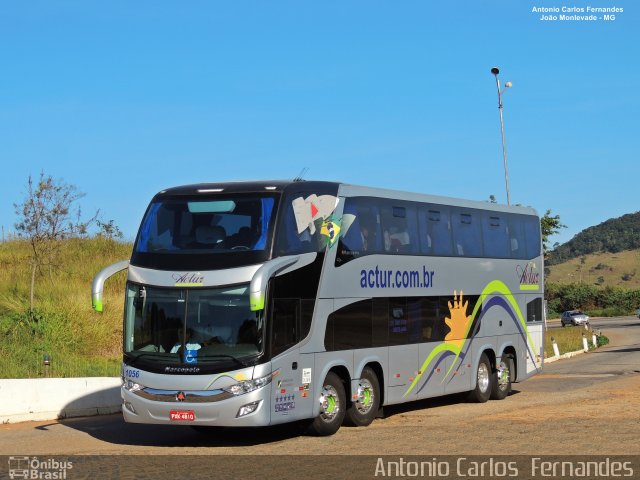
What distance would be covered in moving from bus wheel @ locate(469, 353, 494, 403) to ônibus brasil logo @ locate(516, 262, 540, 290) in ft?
7.69

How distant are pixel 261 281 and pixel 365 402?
4.18m

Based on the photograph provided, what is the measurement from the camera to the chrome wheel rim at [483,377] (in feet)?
73.7

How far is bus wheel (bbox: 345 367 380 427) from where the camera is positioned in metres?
17.6

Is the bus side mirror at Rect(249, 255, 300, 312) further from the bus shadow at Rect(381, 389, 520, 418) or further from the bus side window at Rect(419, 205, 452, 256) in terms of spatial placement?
the bus shadow at Rect(381, 389, 520, 418)

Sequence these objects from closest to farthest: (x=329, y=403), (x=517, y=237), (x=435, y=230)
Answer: (x=329, y=403)
(x=435, y=230)
(x=517, y=237)

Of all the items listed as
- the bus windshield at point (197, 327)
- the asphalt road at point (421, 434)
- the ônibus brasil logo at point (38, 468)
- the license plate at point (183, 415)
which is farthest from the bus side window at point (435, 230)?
the ônibus brasil logo at point (38, 468)

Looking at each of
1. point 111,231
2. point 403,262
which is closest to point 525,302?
point 403,262

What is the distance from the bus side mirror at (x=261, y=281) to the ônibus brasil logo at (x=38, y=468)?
337 cm

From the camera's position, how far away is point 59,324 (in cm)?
2877

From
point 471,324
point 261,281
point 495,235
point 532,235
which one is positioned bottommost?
point 471,324

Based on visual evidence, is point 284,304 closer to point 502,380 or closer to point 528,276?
point 502,380

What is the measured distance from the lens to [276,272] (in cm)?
1539

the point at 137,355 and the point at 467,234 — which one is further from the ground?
the point at 467,234

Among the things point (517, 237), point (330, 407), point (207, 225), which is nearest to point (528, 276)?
point (517, 237)
